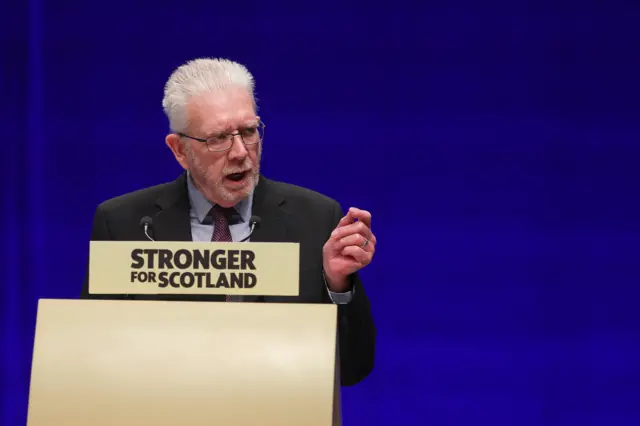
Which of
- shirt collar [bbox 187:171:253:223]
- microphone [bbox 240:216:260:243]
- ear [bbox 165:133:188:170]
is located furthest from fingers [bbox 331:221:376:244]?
ear [bbox 165:133:188:170]

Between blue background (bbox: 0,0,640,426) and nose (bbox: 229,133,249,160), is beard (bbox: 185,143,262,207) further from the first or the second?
blue background (bbox: 0,0,640,426)

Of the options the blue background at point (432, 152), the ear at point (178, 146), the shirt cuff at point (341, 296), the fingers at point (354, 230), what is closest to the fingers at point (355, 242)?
the fingers at point (354, 230)

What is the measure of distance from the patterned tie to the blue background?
1153 millimetres

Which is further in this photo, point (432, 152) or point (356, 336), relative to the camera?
point (432, 152)

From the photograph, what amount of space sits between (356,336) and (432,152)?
1.33 m

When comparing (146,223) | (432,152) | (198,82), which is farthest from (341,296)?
(432,152)

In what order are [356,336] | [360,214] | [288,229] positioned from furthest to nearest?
1. [288,229]
2. [356,336]
3. [360,214]

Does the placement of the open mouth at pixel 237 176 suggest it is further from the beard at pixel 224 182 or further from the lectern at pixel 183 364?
the lectern at pixel 183 364

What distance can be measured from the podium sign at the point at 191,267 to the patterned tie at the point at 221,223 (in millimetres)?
366

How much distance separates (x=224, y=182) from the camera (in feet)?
6.00

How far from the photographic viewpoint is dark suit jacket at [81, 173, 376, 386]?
179cm

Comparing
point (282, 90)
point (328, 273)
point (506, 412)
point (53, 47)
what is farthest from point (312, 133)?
point (328, 273)

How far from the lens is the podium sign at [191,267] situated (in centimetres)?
143

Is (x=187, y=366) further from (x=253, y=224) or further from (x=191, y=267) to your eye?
(x=253, y=224)
